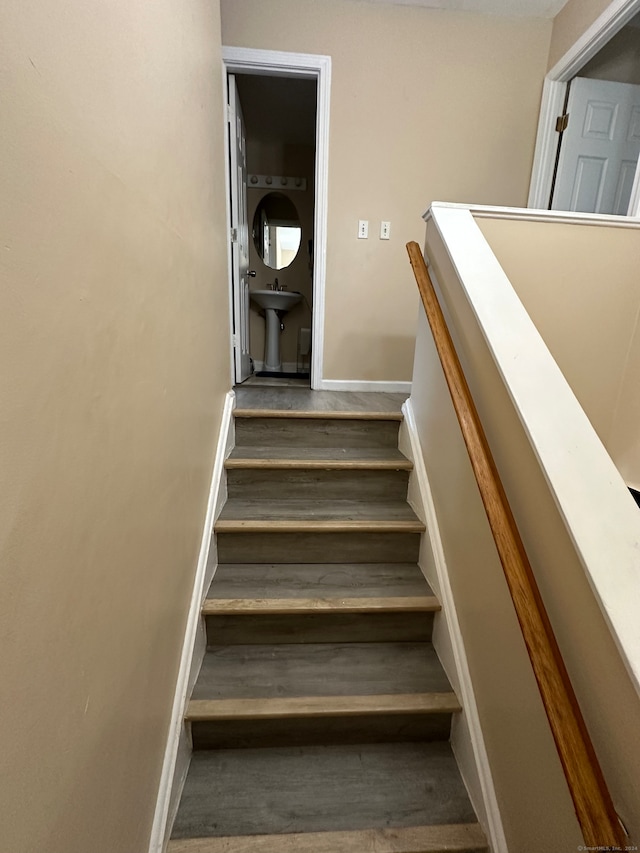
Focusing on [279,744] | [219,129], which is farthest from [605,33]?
[279,744]

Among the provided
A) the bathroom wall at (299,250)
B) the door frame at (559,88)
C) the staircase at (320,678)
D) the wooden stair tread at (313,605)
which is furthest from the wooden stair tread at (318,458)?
the bathroom wall at (299,250)

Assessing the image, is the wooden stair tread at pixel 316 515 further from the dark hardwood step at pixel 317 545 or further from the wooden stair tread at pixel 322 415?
the wooden stair tread at pixel 322 415

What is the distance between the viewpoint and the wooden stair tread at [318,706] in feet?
3.94

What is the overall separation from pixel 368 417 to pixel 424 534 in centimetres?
66

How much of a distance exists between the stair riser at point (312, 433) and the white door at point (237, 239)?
0.89 m

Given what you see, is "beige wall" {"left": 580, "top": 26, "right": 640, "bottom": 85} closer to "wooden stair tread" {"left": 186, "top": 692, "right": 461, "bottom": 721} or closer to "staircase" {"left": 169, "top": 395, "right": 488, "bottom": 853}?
"staircase" {"left": 169, "top": 395, "right": 488, "bottom": 853}

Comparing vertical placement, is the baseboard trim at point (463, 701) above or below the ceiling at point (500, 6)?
below

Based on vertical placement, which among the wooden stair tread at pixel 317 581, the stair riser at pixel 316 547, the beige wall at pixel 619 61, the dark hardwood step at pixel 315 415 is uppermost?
the beige wall at pixel 619 61

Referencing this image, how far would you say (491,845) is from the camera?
104 centimetres

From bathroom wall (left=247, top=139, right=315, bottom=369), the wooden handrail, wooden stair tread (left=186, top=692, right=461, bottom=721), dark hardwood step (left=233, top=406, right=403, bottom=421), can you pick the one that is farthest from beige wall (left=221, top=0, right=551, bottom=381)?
wooden stair tread (left=186, top=692, right=461, bottom=721)

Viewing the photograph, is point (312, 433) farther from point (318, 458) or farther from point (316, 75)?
point (316, 75)

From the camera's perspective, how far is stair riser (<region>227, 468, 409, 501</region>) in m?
1.82

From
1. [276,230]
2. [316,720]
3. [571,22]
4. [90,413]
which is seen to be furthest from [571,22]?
[316,720]

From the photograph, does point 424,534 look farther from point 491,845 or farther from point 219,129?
point 219,129
